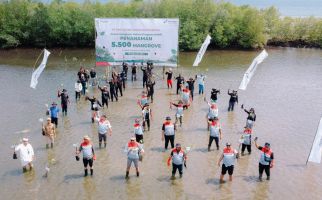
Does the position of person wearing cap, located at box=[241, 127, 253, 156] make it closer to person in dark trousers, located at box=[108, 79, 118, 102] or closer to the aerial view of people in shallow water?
the aerial view of people in shallow water

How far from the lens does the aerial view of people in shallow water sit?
43.7 feet

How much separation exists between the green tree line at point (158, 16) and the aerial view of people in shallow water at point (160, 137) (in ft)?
48.9

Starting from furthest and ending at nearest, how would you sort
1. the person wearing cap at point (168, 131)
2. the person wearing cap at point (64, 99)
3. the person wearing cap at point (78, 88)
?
the person wearing cap at point (78, 88), the person wearing cap at point (64, 99), the person wearing cap at point (168, 131)

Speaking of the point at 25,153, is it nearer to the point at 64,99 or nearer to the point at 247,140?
the point at 64,99

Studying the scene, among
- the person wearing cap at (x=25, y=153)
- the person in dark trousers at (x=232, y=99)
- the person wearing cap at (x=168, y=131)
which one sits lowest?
the person wearing cap at (x=25, y=153)

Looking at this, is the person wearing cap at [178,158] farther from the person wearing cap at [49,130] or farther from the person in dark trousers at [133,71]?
the person in dark trousers at [133,71]

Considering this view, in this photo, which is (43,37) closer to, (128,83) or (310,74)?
(128,83)

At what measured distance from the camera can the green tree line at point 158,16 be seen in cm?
4709

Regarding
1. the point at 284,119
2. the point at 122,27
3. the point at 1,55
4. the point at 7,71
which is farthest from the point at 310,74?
the point at 1,55

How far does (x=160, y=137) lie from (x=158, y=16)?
3268 cm

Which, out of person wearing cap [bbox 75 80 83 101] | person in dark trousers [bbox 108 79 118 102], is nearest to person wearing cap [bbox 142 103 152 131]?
person in dark trousers [bbox 108 79 118 102]

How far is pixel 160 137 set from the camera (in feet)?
58.2

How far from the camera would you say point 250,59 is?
4028cm

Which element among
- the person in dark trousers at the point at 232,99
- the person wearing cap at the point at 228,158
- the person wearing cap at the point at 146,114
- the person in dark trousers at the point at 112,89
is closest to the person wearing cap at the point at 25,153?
the person wearing cap at the point at 146,114
